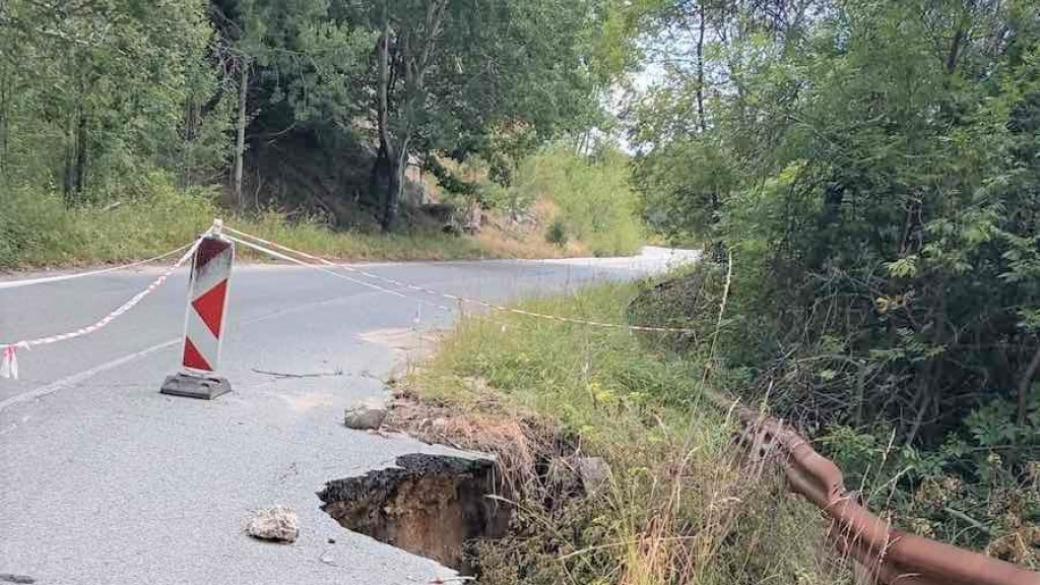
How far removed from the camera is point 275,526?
3953 mm

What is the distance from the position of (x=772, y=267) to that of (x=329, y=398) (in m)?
4.55

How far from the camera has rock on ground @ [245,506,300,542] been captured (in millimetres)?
3936

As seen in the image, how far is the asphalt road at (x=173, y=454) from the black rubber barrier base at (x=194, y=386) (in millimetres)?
90

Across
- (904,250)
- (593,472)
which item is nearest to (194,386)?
(593,472)

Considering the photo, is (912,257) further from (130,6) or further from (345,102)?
(345,102)

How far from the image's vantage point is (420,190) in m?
33.3

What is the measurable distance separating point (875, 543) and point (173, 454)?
3.69 metres

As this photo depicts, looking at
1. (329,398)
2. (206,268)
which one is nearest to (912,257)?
(329,398)

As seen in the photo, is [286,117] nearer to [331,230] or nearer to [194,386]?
[331,230]

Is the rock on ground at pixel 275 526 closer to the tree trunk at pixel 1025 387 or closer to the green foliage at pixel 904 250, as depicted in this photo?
the green foliage at pixel 904 250

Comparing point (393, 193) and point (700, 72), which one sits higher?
point (700, 72)

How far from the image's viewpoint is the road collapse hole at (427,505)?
190 inches

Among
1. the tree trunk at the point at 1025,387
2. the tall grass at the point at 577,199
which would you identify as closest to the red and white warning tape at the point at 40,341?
the tree trunk at the point at 1025,387

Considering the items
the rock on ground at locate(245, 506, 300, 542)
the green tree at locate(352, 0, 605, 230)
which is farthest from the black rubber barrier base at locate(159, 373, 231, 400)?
the green tree at locate(352, 0, 605, 230)
